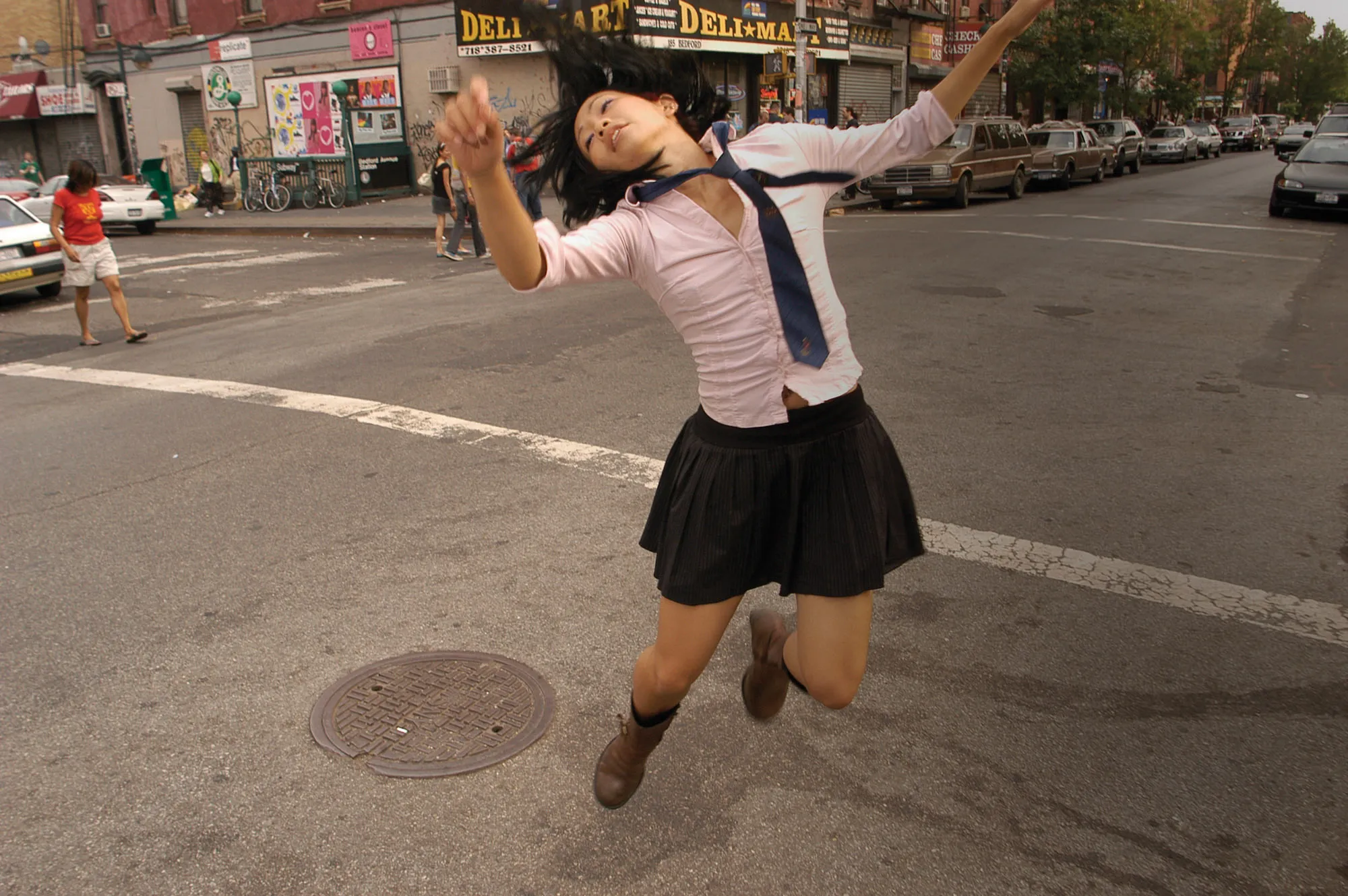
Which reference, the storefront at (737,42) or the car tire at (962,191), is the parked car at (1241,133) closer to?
the storefront at (737,42)

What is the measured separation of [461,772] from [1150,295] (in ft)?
33.8

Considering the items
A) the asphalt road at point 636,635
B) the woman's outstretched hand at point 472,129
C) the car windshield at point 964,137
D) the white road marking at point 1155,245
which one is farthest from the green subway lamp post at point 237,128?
the woman's outstretched hand at point 472,129

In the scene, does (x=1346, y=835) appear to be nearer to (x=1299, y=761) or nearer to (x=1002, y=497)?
(x=1299, y=761)

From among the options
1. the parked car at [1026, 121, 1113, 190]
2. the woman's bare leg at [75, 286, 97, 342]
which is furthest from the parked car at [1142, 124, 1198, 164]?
the woman's bare leg at [75, 286, 97, 342]

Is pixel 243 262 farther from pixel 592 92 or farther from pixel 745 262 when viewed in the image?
pixel 745 262

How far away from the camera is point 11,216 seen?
13227 mm

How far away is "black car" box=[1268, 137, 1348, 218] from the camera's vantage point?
1881cm

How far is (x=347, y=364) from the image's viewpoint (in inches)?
333

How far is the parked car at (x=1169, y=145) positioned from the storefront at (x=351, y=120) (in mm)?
29405

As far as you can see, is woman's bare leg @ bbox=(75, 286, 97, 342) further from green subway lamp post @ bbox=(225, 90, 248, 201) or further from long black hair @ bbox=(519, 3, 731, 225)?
green subway lamp post @ bbox=(225, 90, 248, 201)

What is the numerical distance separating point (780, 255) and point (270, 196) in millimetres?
26227

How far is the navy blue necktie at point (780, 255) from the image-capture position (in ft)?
7.82

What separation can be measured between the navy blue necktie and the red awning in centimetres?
4009

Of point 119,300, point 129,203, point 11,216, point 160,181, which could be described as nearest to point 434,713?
point 119,300
